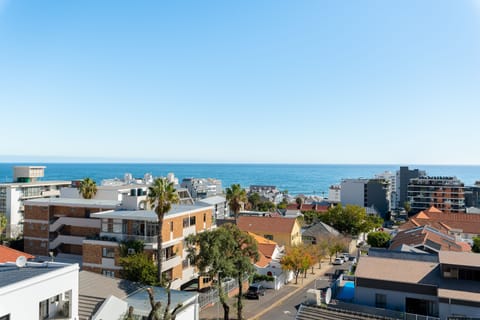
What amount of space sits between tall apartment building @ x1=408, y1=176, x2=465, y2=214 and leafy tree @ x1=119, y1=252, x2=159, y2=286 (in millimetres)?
112513

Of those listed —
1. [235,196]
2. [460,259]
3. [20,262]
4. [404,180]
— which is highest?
[20,262]

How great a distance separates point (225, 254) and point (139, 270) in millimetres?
8617

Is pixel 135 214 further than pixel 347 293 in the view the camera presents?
Yes

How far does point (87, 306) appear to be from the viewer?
→ 23938 mm

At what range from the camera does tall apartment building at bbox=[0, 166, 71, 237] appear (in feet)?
244

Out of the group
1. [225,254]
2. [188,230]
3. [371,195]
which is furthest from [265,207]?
[225,254]

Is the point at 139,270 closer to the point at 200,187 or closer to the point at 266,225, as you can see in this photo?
the point at 266,225

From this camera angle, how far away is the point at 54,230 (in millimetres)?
50719

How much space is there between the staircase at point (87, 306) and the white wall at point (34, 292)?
310cm

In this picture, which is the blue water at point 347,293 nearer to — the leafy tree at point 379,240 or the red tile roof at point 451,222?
the leafy tree at point 379,240

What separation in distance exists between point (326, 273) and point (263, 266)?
35.0 ft

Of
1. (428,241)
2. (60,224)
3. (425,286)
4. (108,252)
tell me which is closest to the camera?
(425,286)

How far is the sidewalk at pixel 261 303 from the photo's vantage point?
117 feet

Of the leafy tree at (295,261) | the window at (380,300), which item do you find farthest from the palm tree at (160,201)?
the window at (380,300)
